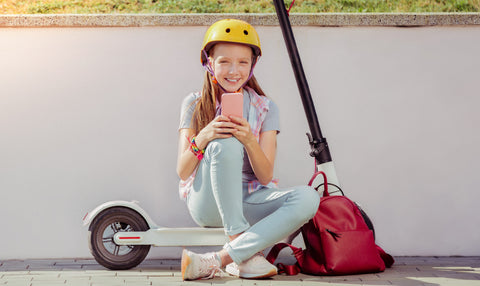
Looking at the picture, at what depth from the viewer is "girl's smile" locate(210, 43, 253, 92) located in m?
3.48

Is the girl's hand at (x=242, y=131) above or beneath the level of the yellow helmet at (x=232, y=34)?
beneath

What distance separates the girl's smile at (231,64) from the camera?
3.48 metres

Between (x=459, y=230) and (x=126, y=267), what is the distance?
202cm

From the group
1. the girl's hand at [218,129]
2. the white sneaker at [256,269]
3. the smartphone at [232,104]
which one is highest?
the smartphone at [232,104]

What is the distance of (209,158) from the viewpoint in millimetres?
3305

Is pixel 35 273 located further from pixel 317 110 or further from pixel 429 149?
pixel 429 149

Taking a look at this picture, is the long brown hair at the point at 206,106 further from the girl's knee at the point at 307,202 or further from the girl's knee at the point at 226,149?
the girl's knee at the point at 307,202

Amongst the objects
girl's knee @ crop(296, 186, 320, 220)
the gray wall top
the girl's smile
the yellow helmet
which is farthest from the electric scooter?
the gray wall top

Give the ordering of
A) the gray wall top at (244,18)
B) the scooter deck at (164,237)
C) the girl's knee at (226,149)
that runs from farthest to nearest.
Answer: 1. the gray wall top at (244,18)
2. the scooter deck at (164,237)
3. the girl's knee at (226,149)

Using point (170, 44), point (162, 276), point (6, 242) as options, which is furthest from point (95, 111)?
point (162, 276)

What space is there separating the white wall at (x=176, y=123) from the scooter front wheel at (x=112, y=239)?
1.73 ft

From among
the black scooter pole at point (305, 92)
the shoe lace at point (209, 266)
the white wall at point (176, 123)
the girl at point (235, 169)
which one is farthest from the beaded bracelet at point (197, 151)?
the white wall at point (176, 123)

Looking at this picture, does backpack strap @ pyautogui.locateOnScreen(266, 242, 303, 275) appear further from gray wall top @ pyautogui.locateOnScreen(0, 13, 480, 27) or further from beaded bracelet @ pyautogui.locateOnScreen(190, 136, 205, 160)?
gray wall top @ pyautogui.locateOnScreen(0, 13, 480, 27)

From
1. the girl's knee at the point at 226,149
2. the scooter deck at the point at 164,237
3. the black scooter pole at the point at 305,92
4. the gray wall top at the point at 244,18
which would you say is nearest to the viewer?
the girl's knee at the point at 226,149
